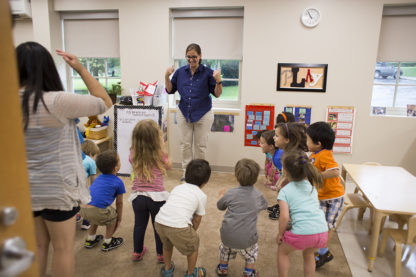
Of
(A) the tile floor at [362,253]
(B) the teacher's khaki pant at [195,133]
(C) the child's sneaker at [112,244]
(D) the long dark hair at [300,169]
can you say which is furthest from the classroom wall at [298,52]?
(D) the long dark hair at [300,169]

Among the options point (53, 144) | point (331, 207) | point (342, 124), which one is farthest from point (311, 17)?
point (53, 144)

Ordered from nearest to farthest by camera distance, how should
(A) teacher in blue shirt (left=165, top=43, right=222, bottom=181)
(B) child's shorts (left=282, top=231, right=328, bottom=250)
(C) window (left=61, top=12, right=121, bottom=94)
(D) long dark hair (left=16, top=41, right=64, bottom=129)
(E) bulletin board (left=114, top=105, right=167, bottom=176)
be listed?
(D) long dark hair (left=16, top=41, right=64, bottom=129)
(B) child's shorts (left=282, top=231, right=328, bottom=250)
(A) teacher in blue shirt (left=165, top=43, right=222, bottom=181)
(E) bulletin board (left=114, top=105, right=167, bottom=176)
(C) window (left=61, top=12, right=121, bottom=94)

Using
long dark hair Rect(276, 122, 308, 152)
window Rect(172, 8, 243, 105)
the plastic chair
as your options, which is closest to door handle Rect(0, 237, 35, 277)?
long dark hair Rect(276, 122, 308, 152)

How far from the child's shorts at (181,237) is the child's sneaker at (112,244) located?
728 mm

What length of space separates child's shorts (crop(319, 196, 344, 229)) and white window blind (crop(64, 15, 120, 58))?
3477 mm

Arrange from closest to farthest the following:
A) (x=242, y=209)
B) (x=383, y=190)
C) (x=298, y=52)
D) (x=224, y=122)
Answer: (x=242, y=209) → (x=383, y=190) → (x=298, y=52) → (x=224, y=122)

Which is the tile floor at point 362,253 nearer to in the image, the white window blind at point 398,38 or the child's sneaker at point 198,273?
the child's sneaker at point 198,273

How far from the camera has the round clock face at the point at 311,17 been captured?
358cm

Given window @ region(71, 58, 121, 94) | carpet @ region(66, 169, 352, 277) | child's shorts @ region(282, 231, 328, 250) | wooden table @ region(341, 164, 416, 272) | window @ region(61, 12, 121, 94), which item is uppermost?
window @ region(61, 12, 121, 94)

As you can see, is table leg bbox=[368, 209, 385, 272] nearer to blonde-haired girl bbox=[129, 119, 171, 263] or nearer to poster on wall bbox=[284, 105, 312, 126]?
blonde-haired girl bbox=[129, 119, 171, 263]

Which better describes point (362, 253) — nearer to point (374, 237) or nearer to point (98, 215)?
point (374, 237)

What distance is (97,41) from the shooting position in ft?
13.9

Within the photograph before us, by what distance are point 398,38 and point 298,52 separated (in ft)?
4.01

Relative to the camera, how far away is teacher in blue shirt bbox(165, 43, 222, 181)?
3459 mm
